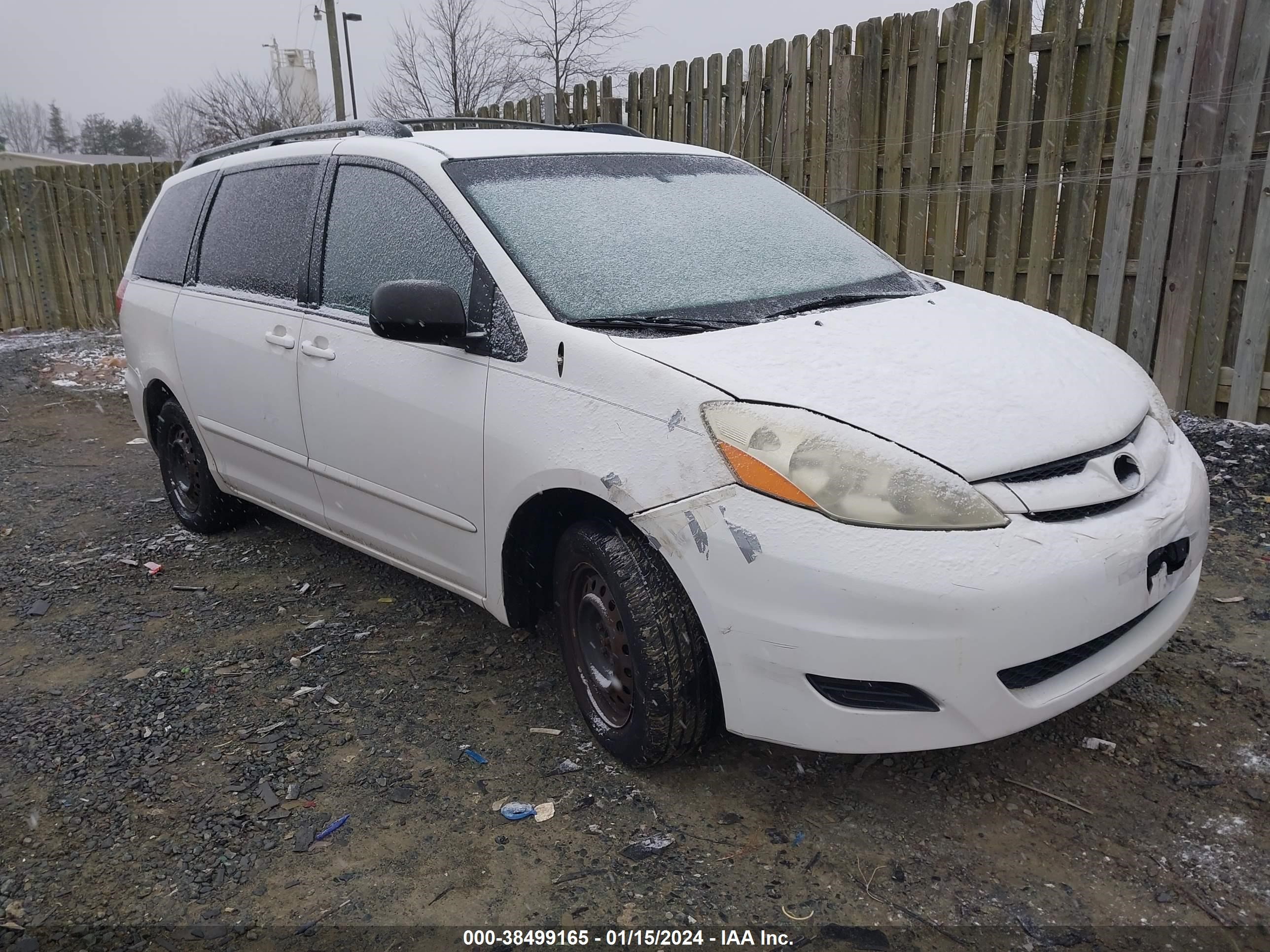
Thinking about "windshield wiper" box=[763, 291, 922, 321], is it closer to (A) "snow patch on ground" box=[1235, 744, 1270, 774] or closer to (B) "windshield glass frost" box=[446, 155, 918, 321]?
(B) "windshield glass frost" box=[446, 155, 918, 321]

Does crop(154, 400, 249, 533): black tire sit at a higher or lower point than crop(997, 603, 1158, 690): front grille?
lower

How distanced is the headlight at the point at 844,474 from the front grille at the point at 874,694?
0.38 m

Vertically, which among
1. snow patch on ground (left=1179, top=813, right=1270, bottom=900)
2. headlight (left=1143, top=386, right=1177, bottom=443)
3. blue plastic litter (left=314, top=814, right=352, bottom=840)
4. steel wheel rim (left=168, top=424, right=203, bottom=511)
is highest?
headlight (left=1143, top=386, right=1177, bottom=443)

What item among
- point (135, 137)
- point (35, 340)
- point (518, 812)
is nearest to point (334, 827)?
point (518, 812)

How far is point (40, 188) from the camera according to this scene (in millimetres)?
12633

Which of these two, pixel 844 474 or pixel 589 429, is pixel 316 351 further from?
pixel 844 474

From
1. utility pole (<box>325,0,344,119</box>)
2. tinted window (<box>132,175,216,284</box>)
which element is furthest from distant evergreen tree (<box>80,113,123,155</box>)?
tinted window (<box>132,175,216,284</box>)

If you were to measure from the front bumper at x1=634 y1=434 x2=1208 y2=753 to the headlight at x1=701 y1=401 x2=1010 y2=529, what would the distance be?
34mm

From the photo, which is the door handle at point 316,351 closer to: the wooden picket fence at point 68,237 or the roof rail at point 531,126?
the roof rail at point 531,126

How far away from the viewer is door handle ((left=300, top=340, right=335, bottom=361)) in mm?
3539

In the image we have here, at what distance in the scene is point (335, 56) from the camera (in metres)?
20.3

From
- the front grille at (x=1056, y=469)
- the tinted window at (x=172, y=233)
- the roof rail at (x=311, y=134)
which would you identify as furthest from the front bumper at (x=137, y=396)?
the front grille at (x=1056, y=469)

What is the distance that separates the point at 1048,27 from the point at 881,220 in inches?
59.4

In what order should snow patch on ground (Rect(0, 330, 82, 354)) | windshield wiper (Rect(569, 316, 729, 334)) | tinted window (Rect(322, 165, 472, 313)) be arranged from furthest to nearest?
snow patch on ground (Rect(0, 330, 82, 354))
tinted window (Rect(322, 165, 472, 313))
windshield wiper (Rect(569, 316, 729, 334))
